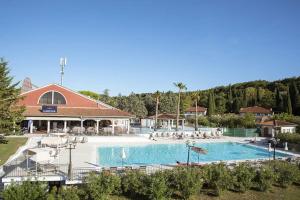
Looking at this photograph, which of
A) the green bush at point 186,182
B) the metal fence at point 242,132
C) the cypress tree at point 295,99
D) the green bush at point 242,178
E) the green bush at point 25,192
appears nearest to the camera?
the green bush at point 25,192

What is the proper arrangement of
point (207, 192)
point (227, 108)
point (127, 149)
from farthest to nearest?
point (227, 108)
point (127, 149)
point (207, 192)

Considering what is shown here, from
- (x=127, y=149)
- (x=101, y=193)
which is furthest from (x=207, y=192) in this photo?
(x=127, y=149)

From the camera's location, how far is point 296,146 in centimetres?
2873

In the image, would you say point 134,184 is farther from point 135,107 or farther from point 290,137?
point 135,107

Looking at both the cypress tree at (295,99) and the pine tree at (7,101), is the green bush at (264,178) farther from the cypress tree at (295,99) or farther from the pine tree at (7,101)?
the cypress tree at (295,99)

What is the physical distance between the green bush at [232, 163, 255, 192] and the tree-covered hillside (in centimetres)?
4140

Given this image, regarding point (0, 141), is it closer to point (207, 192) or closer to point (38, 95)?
point (38, 95)

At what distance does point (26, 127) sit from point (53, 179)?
963 inches

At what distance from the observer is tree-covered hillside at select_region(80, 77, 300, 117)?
5922 cm

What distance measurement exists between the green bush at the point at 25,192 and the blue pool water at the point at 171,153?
30.2 ft

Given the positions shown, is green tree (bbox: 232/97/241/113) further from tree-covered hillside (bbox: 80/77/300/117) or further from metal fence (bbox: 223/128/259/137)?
metal fence (bbox: 223/128/259/137)

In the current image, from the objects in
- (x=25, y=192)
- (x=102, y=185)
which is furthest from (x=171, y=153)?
(x=25, y=192)

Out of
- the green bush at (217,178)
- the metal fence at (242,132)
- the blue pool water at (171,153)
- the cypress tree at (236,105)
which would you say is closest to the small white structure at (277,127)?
the metal fence at (242,132)

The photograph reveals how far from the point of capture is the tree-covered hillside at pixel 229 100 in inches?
2331
